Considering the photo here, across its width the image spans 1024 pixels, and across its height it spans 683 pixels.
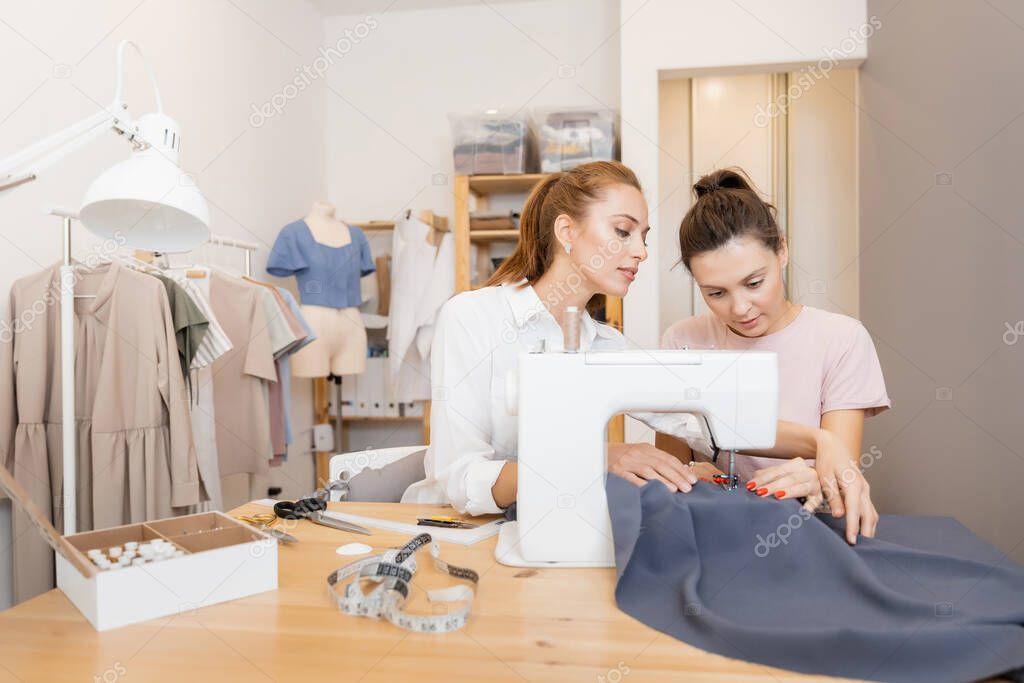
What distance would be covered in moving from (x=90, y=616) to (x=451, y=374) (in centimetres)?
80

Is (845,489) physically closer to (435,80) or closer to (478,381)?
(478,381)

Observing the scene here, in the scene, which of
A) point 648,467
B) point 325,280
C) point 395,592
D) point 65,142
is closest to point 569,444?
point 648,467

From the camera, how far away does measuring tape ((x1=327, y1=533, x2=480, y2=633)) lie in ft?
2.61

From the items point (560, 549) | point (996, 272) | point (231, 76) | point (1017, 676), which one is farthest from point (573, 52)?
point (1017, 676)

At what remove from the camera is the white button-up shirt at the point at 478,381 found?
1395 mm

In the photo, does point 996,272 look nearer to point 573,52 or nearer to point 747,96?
point 747,96

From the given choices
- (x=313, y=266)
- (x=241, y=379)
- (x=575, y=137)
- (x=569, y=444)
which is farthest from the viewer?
(x=313, y=266)

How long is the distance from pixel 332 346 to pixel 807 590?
307cm

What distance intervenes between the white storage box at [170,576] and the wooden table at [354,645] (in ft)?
0.05

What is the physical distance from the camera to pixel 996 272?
6.13ft

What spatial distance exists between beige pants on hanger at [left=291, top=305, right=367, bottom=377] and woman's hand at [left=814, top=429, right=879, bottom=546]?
2.72 metres

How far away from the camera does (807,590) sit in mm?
838

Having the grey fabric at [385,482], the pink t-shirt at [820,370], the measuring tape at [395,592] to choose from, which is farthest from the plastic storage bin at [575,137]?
the measuring tape at [395,592]

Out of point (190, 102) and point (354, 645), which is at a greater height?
point (190, 102)
